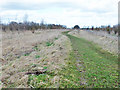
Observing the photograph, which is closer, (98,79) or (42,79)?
(42,79)

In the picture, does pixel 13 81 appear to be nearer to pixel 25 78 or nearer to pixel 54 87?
pixel 25 78

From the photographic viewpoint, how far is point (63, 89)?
5656mm

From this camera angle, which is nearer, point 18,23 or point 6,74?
point 6,74

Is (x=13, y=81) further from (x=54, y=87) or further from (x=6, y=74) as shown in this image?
(x=54, y=87)

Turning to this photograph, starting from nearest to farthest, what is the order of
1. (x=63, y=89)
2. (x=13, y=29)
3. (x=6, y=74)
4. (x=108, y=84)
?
1. (x=63, y=89)
2. (x=108, y=84)
3. (x=6, y=74)
4. (x=13, y=29)

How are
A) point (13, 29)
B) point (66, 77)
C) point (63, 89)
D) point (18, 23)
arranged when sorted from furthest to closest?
point (18, 23)
point (13, 29)
point (66, 77)
point (63, 89)

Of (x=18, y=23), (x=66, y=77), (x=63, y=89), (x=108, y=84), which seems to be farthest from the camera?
(x=18, y=23)

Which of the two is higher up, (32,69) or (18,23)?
(18,23)

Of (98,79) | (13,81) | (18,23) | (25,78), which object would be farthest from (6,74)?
(18,23)

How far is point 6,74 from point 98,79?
4664 mm

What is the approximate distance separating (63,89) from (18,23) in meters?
39.0

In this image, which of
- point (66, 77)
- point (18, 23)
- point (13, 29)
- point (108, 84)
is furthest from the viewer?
point (18, 23)

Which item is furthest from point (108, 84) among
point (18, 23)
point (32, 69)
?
point (18, 23)

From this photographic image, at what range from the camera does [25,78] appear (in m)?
6.43
